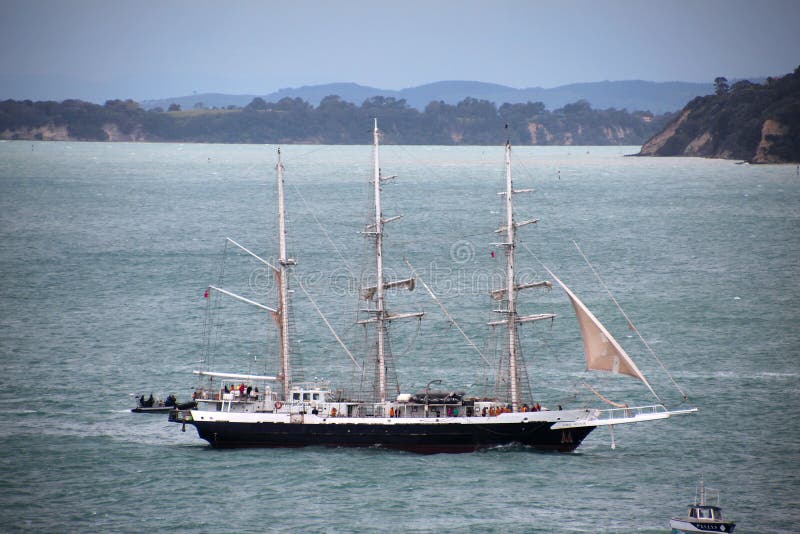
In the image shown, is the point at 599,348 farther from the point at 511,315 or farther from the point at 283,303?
the point at 283,303

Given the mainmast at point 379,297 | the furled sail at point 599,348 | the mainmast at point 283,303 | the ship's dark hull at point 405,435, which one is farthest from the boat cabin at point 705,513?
the mainmast at point 283,303

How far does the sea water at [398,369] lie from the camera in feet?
169

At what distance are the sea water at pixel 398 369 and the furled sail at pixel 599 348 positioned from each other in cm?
417

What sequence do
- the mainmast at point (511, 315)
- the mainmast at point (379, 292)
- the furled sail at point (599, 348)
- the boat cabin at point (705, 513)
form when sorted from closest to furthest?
the boat cabin at point (705, 513), the furled sail at point (599, 348), the mainmast at point (511, 315), the mainmast at point (379, 292)

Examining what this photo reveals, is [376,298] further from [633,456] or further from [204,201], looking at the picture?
[204,201]

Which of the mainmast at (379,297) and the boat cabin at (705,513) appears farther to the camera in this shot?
the mainmast at (379,297)

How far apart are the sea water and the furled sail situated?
13.7 ft

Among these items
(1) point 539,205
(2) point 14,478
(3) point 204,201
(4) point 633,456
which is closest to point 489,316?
(4) point 633,456

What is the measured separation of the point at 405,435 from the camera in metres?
59.8

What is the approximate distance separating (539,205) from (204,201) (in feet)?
173

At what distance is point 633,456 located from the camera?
58344mm

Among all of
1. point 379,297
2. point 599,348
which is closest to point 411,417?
point 379,297

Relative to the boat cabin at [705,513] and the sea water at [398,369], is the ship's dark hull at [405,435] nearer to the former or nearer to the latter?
the sea water at [398,369]

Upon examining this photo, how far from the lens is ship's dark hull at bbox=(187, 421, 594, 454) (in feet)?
195
